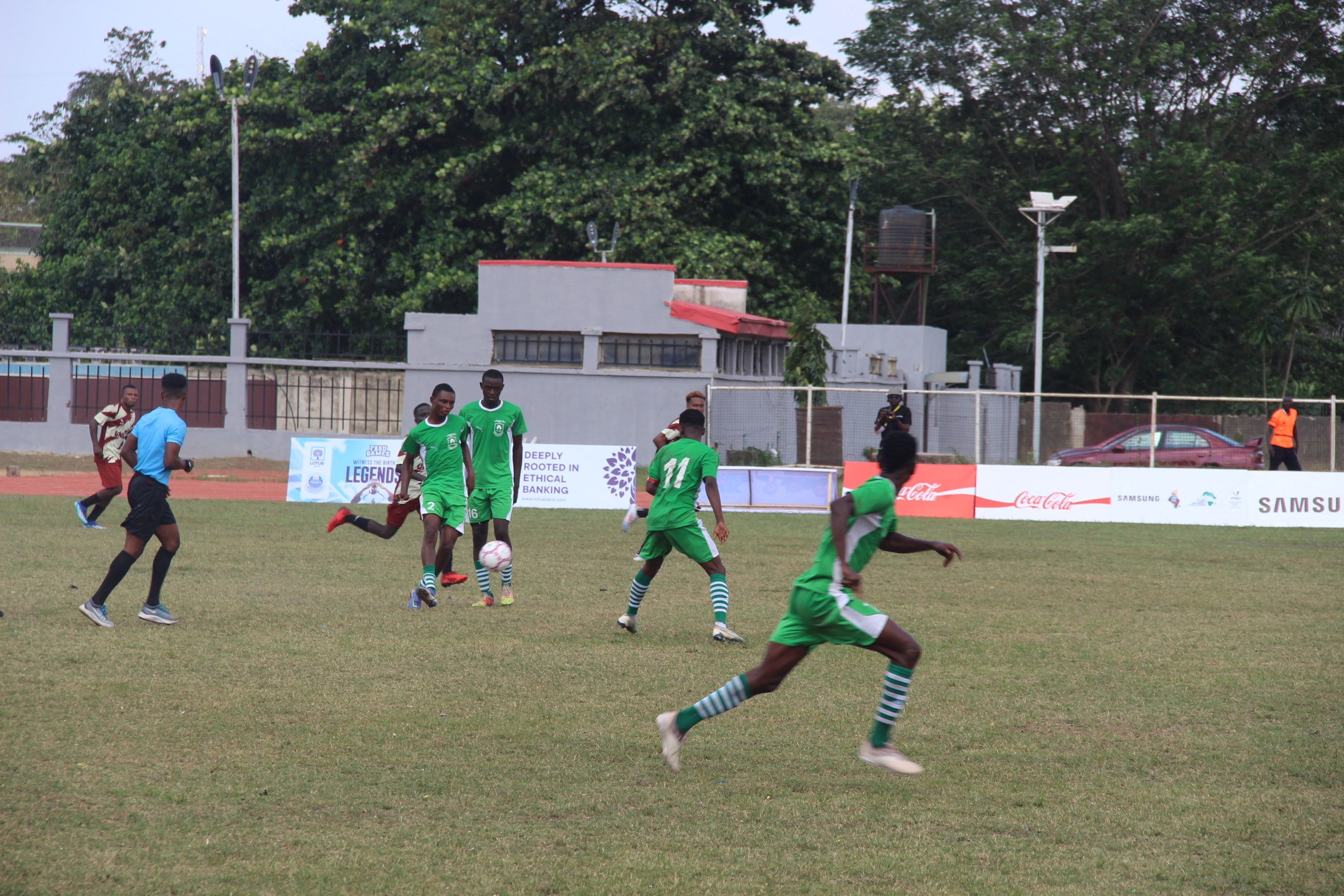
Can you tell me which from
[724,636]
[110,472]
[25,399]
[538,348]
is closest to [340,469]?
[110,472]

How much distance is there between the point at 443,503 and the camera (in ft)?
35.3

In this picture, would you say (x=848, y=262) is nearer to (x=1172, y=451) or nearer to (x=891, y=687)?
(x=1172, y=451)

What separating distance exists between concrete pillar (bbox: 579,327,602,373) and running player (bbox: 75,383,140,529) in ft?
41.5

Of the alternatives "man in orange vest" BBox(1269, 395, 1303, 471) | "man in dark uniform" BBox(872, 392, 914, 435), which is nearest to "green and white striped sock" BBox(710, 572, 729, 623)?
"man in dark uniform" BBox(872, 392, 914, 435)

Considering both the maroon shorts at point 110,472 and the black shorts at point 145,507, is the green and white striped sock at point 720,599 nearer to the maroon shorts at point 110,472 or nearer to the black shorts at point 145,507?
the black shorts at point 145,507

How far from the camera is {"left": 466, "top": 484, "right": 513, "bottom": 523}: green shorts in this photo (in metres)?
10.8

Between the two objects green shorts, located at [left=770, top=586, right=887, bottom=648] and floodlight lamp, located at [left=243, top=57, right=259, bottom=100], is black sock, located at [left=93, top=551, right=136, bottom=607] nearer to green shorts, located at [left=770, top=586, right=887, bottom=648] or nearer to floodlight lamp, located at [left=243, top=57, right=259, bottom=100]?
green shorts, located at [left=770, top=586, right=887, bottom=648]

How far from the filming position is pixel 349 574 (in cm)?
1320

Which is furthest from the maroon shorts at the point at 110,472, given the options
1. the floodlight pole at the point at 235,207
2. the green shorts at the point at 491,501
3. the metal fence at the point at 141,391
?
the floodlight pole at the point at 235,207

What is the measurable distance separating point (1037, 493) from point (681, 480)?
1415 cm

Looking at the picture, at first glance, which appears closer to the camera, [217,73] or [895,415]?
[895,415]

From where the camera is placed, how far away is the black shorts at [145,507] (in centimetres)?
934

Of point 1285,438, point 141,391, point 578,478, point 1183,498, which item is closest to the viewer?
point 1183,498

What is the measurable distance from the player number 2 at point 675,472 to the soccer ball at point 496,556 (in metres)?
1.78
